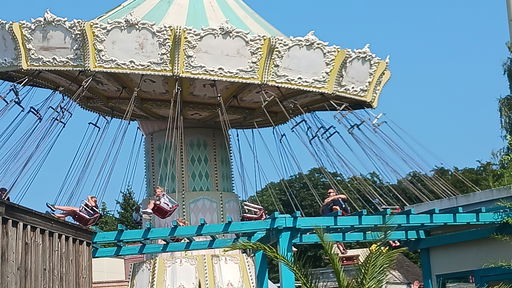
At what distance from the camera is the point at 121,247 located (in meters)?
15.5

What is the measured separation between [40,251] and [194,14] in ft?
26.7

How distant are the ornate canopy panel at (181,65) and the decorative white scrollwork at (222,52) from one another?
0.06ft

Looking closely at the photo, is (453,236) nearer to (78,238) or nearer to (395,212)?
(395,212)

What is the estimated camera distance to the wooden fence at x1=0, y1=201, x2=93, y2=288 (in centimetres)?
864

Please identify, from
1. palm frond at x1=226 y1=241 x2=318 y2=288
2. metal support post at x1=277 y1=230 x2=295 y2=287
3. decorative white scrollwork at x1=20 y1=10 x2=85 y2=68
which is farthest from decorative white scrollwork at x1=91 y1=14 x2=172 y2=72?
palm frond at x1=226 y1=241 x2=318 y2=288

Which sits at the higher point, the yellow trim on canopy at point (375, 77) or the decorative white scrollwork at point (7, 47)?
the decorative white scrollwork at point (7, 47)

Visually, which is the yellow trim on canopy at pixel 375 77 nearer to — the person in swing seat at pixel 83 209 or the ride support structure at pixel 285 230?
the ride support structure at pixel 285 230

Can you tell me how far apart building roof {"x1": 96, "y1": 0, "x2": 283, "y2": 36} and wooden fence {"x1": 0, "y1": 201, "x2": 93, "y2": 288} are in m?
5.61

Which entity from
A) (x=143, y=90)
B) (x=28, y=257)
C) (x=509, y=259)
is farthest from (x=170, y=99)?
(x=28, y=257)

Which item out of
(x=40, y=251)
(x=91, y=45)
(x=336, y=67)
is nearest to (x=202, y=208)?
(x=336, y=67)

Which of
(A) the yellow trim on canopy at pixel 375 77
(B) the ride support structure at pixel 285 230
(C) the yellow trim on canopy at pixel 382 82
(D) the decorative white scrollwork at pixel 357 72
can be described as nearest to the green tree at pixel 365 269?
(B) the ride support structure at pixel 285 230

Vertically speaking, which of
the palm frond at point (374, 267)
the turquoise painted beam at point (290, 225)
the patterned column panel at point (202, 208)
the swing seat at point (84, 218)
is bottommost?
the palm frond at point (374, 267)

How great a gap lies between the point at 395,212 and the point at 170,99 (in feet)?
16.7

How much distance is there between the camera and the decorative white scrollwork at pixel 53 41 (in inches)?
592
